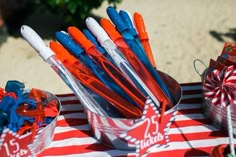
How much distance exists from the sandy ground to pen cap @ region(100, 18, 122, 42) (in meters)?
1.60

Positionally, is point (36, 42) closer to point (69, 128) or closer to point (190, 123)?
point (69, 128)

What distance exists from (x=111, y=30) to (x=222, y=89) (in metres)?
0.31

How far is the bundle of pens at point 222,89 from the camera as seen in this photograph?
0.87 metres

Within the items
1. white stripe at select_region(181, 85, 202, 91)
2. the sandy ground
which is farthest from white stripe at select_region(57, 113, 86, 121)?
the sandy ground

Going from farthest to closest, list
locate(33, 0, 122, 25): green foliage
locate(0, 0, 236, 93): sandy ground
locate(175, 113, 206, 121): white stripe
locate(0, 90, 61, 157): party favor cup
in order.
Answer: locate(33, 0, 122, 25): green foliage
locate(0, 0, 236, 93): sandy ground
locate(175, 113, 206, 121): white stripe
locate(0, 90, 61, 157): party favor cup

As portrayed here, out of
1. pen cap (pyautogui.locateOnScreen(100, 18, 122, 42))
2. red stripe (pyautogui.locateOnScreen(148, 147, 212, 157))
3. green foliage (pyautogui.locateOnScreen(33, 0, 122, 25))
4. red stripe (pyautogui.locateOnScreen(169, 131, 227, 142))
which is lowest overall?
red stripe (pyautogui.locateOnScreen(148, 147, 212, 157))

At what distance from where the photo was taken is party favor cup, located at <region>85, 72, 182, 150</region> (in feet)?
2.71

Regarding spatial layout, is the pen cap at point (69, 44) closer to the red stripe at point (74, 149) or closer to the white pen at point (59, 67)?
the white pen at point (59, 67)

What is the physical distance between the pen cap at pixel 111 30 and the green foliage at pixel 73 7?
2.15 m

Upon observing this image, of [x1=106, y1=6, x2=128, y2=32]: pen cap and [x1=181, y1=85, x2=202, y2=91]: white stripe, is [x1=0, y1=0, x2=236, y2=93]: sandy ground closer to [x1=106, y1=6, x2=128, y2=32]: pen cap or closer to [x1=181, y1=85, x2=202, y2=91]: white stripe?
[x1=181, y1=85, x2=202, y2=91]: white stripe

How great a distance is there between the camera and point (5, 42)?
10.7 feet

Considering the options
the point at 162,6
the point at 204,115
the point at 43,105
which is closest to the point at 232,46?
the point at 204,115

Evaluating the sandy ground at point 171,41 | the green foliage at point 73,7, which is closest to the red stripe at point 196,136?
the sandy ground at point 171,41

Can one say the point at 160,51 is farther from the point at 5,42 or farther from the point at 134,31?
the point at 134,31
